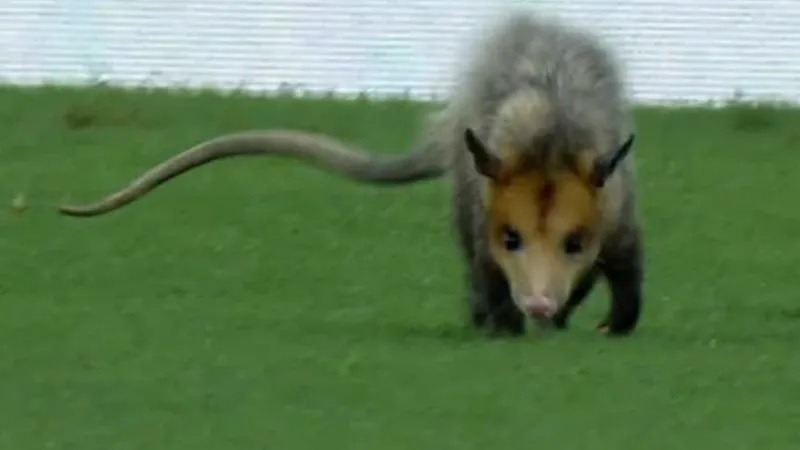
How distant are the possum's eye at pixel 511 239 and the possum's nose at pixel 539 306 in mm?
187

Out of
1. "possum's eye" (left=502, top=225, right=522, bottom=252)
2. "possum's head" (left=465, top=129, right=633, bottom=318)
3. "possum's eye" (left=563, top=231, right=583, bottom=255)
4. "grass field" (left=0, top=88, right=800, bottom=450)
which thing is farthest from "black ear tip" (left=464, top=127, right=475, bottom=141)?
"grass field" (left=0, top=88, right=800, bottom=450)

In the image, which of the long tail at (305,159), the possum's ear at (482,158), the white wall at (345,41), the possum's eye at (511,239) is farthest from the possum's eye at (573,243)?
the white wall at (345,41)

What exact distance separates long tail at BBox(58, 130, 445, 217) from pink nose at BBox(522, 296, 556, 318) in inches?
60.5

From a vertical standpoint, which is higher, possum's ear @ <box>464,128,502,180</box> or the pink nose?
possum's ear @ <box>464,128,502,180</box>

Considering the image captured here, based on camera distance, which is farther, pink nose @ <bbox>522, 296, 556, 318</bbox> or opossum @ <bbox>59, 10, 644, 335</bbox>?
opossum @ <bbox>59, 10, 644, 335</bbox>

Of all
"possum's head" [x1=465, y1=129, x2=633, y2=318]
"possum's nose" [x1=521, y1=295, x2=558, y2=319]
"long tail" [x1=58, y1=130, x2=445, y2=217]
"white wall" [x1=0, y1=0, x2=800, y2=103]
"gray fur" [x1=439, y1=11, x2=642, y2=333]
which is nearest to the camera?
"possum's nose" [x1=521, y1=295, x2=558, y2=319]

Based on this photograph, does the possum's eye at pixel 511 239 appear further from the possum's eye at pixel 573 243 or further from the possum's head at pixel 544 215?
the possum's eye at pixel 573 243

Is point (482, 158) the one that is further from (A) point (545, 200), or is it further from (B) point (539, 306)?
(B) point (539, 306)

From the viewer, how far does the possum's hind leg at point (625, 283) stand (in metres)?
8.70

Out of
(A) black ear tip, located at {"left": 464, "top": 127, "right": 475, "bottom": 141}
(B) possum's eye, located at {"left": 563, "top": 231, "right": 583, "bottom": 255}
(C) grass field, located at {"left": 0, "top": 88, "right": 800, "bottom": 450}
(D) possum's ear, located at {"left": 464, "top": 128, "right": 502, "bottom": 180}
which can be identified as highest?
(A) black ear tip, located at {"left": 464, "top": 127, "right": 475, "bottom": 141}

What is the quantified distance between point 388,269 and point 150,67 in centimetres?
718

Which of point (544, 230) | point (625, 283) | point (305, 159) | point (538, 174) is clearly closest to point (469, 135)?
point (538, 174)

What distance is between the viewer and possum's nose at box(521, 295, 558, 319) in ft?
26.2

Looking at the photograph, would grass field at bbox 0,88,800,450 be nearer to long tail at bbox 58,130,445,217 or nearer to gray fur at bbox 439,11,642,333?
gray fur at bbox 439,11,642,333
